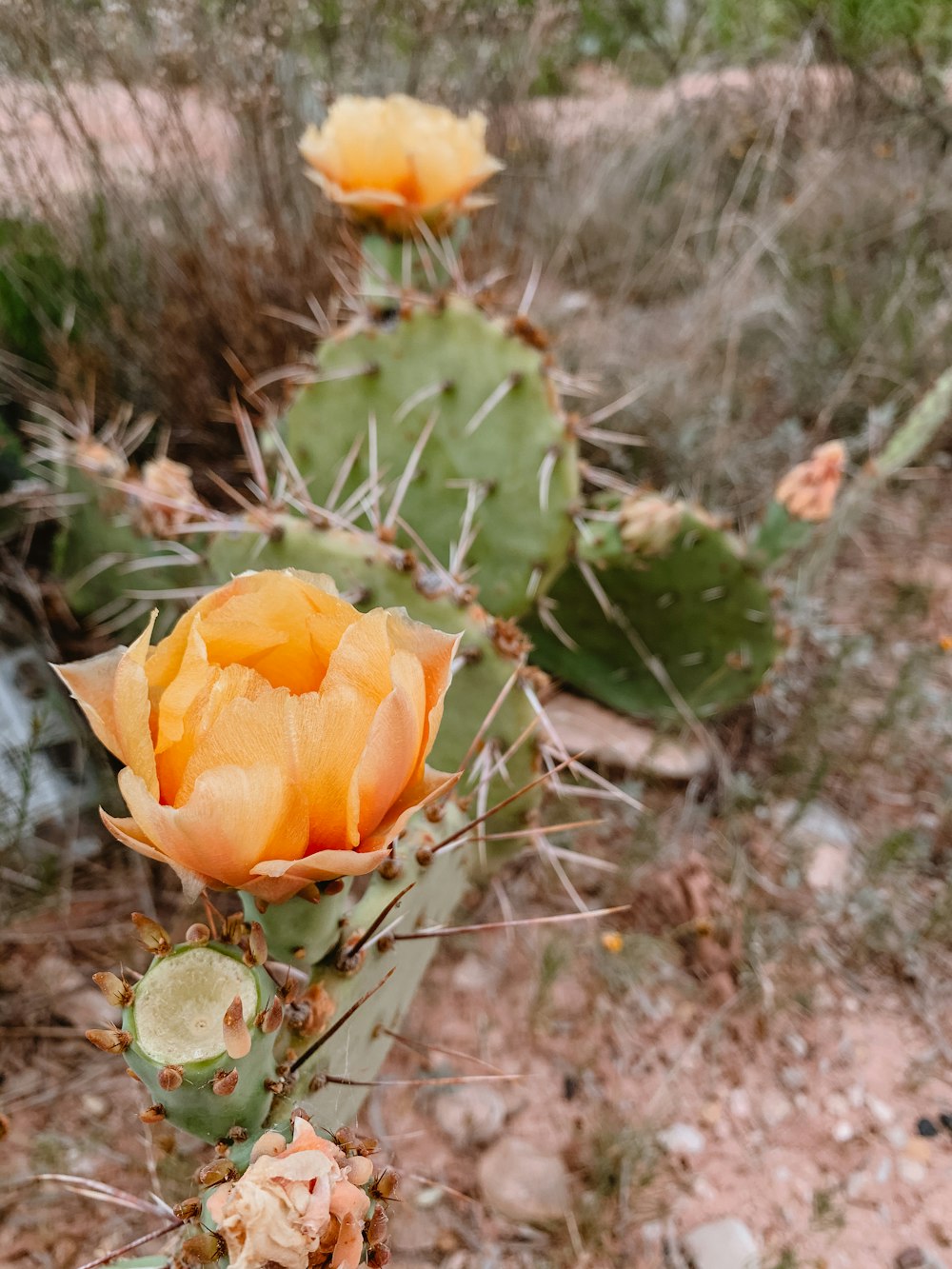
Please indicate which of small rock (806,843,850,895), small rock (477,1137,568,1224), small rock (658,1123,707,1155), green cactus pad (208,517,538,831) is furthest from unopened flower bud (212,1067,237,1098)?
small rock (806,843,850,895)

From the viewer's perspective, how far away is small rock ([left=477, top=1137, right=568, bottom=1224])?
114 centimetres

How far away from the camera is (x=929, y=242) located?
282 centimetres

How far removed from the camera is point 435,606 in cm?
97

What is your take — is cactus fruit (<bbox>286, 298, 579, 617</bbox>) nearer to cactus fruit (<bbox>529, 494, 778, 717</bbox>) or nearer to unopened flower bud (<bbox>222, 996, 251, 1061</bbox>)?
cactus fruit (<bbox>529, 494, 778, 717</bbox>)

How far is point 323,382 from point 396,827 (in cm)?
101

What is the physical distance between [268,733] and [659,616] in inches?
47.0

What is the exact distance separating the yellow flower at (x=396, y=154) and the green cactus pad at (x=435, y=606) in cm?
59

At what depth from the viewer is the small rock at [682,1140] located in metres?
1.24

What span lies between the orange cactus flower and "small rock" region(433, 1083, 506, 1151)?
85 cm

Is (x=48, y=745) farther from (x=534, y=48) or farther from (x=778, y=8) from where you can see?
(x=778, y=8)

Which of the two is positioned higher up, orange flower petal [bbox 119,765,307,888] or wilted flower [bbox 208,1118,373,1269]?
orange flower petal [bbox 119,765,307,888]

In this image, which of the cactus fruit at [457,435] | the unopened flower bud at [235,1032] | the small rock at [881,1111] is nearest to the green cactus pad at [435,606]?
the cactus fruit at [457,435]

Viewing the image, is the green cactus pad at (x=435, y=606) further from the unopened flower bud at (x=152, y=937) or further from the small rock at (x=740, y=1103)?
the small rock at (x=740, y=1103)

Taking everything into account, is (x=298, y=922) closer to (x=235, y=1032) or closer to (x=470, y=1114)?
(x=235, y=1032)
